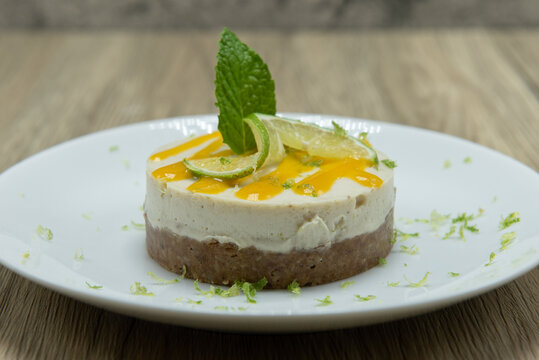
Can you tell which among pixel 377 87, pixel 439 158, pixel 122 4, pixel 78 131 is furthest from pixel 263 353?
pixel 122 4

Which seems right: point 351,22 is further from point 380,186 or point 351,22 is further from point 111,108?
point 380,186

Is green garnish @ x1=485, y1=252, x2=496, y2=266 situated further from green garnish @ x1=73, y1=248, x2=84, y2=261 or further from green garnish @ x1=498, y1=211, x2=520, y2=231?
green garnish @ x1=73, y1=248, x2=84, y2=261

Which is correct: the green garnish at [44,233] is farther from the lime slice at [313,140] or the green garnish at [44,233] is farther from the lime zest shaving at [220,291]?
the lime slice at [313,140]

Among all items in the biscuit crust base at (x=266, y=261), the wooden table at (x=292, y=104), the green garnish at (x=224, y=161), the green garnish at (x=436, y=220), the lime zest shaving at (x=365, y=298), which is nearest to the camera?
the wooden table at (x=292, y=104)

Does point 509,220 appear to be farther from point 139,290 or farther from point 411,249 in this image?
point 139,290

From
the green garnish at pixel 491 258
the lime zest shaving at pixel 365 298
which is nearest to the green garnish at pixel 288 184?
the lime zest shaving at pixel 365 298

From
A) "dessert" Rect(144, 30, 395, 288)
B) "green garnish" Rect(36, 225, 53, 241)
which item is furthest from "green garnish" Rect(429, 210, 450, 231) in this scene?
"green garnish" Rect(36, 225, 53, 241)

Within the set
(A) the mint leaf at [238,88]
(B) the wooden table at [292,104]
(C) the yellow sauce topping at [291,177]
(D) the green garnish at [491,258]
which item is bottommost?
(B) the wooden table at [292,104]
